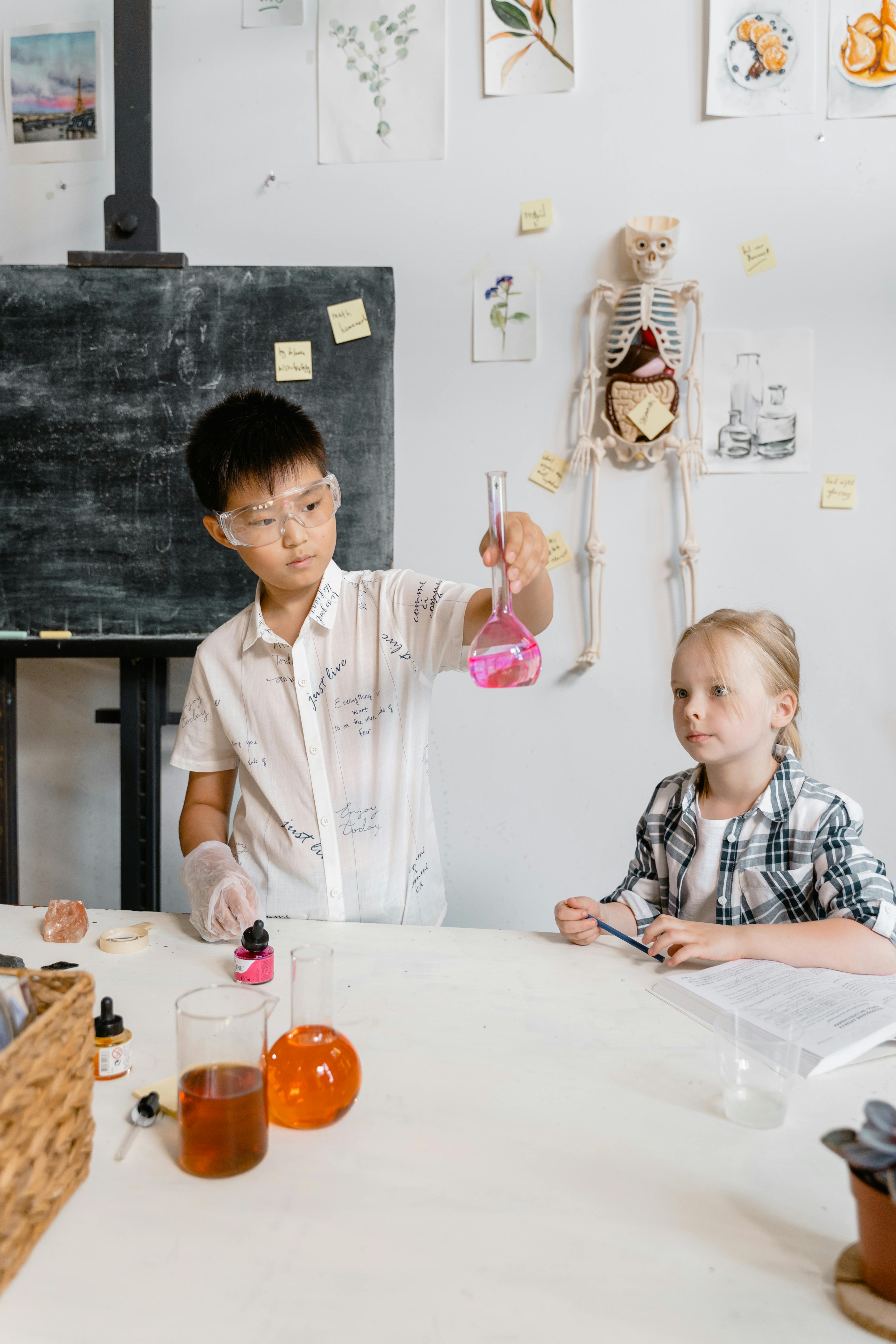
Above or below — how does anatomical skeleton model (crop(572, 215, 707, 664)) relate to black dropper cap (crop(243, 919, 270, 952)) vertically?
above

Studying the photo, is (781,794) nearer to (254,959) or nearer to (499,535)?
(499,535)

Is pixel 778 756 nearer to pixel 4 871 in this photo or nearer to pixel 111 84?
pixel 4 871

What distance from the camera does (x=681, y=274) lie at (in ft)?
6.91

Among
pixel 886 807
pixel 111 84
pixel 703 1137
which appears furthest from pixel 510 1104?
pixel 111 84

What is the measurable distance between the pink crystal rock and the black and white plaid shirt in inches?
28.5

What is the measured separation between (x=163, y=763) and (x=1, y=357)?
1.03 m

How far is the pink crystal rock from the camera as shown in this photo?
1197mm

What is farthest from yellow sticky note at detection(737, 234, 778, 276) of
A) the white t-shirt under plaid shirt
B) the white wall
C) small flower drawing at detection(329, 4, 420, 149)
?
the white t-shirt under plaid shirt

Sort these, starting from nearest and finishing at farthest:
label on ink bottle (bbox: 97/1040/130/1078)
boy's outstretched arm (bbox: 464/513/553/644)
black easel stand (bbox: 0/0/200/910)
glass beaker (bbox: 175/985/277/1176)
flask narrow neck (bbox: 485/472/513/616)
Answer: glass beaker (bbox: 175/985/277/1176) < label on ink bottle (bbox: 97/1040/130/1078) < flask narrow neck (bbox: 485/472/513/616) < boy's outstretched arm (bbox: 464/513/553/644) < black easel stand (bbox: 0/0/200/910)

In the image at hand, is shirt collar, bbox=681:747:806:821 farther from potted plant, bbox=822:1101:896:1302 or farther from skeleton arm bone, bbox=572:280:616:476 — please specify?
skeleton arm bone, bbox=572:280:616:476

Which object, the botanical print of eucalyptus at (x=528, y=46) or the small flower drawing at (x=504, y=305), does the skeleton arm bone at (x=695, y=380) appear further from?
the botanical print of eucalyptus at (x=528, y=46)

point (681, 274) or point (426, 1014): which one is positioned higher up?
point (681, 274)

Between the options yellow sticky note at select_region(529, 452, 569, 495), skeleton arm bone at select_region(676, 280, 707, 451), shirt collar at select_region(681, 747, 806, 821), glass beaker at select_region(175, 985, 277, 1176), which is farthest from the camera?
yellow sticky note at select_region(529, 452, 569, 495)

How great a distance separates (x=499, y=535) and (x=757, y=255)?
4.81 feet
